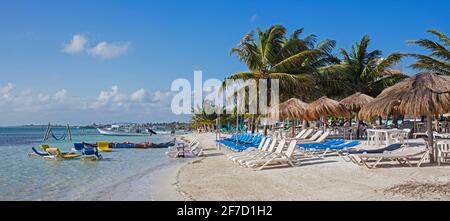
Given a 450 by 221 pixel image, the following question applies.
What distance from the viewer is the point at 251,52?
74.6 ft

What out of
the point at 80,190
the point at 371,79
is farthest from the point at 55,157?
the point at 371,79

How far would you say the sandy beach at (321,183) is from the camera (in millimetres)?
6363

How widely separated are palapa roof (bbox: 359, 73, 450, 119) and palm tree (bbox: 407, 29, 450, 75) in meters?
9.50

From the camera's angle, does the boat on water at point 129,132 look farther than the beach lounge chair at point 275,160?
Yes

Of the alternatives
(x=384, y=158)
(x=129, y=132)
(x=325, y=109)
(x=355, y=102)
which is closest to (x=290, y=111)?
(x=325, y=109)

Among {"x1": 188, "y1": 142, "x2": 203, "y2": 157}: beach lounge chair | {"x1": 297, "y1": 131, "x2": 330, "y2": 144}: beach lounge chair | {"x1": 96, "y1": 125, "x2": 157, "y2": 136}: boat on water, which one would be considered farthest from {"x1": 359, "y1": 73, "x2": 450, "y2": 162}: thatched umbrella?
{"x1": 96, "y1": 125, "x2": 157, "y2": 136}: boat on water

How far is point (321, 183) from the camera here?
767 cm

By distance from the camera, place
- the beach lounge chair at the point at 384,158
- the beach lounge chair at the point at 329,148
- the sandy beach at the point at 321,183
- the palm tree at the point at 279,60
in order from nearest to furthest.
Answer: the sandy beach at the point at 321,183, the beach lounge chair at the point at 384,158, the beach lounge chair at the point at 329,148, the palm tree at the point at 279,60

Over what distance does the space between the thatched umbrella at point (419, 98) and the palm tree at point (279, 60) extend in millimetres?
12119

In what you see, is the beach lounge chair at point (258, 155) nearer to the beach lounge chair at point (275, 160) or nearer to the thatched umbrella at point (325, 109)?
the beach lounge chair at point (275, 160)

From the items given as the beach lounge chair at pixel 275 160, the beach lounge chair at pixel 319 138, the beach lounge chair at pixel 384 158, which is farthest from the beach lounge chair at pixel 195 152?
the beach lounge chair at pixel 384 158

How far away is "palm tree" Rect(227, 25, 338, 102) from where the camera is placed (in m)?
22.2

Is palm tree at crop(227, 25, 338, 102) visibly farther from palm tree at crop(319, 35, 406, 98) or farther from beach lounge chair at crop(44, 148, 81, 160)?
beach lounge chair at crop(44, 148, 81, 160)
